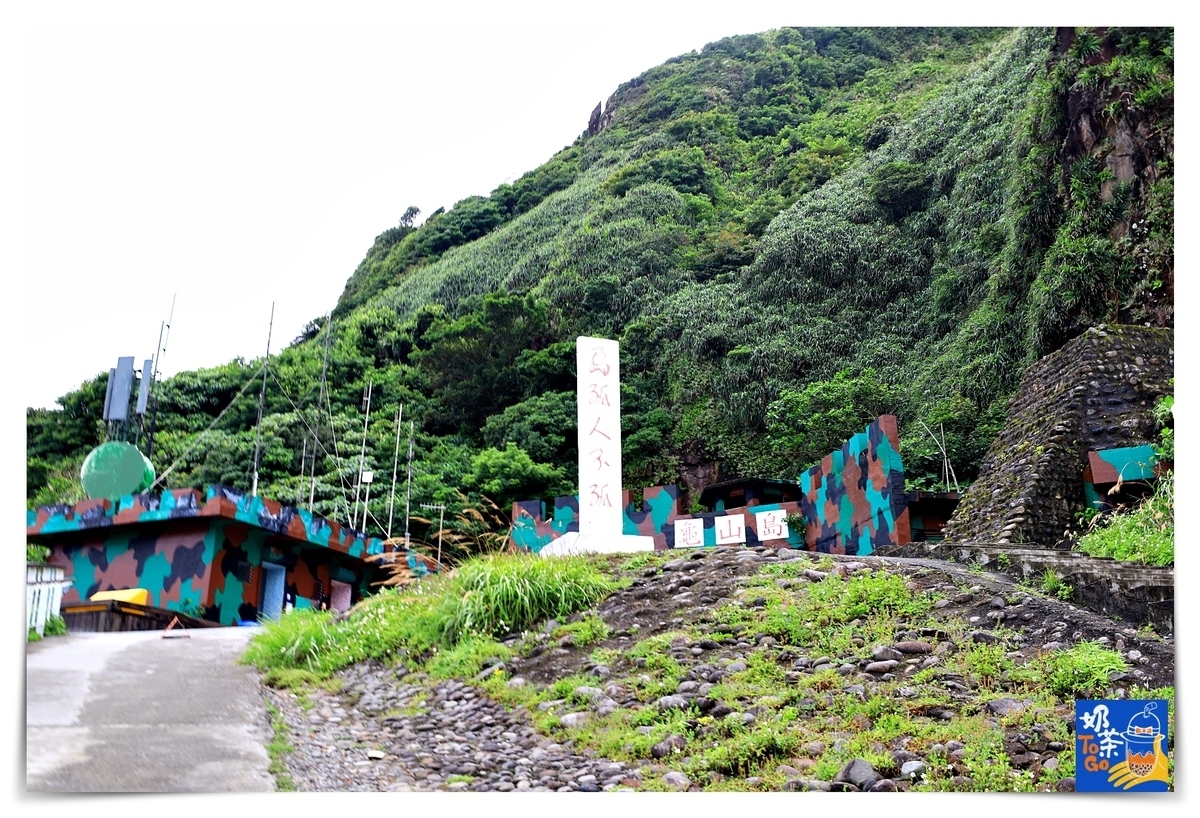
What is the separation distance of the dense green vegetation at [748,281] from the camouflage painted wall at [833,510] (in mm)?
646

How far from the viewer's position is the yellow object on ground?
5.11 metres

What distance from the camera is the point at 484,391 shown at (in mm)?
10227

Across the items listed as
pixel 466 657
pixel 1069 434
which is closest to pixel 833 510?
pixel 1069 434

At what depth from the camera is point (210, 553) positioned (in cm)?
555

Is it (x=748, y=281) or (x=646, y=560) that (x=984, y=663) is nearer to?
(x=646, y=560)

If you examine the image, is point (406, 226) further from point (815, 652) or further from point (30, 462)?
point (815, 652)

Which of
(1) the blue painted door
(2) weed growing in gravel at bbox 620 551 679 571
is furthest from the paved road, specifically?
(2) weed growing in gravel at bbox 620 551 679 571

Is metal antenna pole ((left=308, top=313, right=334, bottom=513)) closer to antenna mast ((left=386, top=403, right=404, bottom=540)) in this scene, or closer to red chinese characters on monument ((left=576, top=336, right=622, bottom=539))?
antenna mast ((left=386, top=403, right=404, bottom=540))

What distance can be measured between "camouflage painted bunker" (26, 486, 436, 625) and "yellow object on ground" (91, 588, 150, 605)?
1.2 inches

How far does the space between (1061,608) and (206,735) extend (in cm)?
350

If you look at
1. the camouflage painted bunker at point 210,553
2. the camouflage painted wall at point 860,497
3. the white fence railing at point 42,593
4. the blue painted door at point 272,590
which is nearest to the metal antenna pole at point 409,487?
the camouflage painted bunker at point 210,553

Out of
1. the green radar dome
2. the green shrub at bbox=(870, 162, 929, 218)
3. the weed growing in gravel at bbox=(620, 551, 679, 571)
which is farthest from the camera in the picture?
the green shrub at bbox=(870, 162, 929, 218)

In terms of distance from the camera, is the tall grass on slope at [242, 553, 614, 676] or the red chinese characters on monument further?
the red chinese characters on monument

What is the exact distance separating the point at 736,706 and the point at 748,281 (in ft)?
40.1
